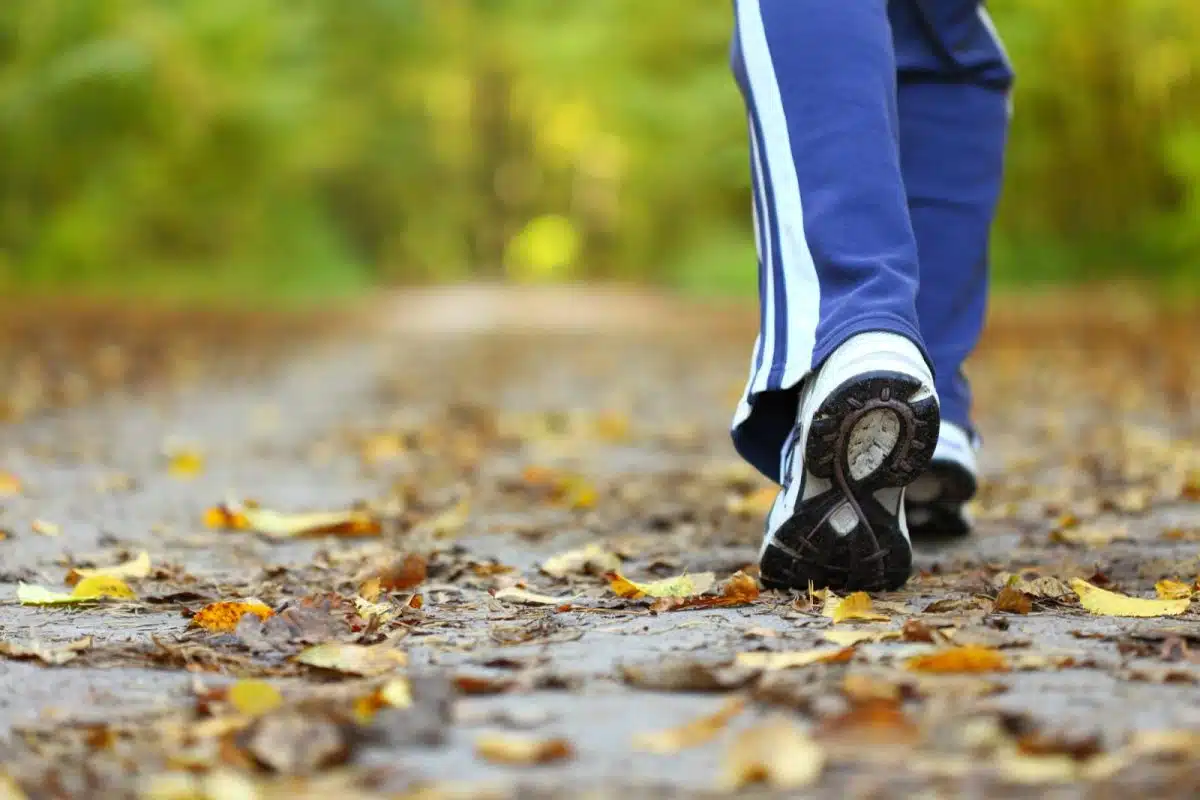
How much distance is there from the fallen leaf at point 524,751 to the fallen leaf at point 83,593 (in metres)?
1.02

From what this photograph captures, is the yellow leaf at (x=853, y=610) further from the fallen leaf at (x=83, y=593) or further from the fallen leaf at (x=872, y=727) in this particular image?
the fallen leaf at (x=83, y=593)

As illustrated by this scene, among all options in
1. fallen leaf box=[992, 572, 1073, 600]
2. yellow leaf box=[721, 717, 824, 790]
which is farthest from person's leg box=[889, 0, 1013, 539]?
yellow leaf box=[721, 717, 824, 790]

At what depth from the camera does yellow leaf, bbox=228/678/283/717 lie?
1.35 metres

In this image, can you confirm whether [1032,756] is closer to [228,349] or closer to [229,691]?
[229,691]

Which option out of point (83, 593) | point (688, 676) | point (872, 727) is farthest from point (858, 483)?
point (83, 593)

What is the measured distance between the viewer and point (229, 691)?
138 centimetres

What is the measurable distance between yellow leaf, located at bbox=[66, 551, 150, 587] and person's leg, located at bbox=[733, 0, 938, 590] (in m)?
0.98

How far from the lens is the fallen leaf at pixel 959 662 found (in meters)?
1.43

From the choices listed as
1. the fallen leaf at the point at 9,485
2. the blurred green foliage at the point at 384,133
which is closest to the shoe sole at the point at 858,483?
the fallen leaf at the point at 9,485

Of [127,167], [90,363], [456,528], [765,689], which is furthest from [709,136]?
[765,689]

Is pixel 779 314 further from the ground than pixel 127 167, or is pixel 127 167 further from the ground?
pixel 127 167

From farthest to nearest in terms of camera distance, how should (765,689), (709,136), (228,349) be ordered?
(709,136) < (228,349) < (765,689)

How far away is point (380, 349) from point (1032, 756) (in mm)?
9463

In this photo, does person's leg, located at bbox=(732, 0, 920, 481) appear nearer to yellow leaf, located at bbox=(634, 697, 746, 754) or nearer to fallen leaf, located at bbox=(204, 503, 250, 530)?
yellow leaf, located at bbox=(634, 697, 746, 754)
